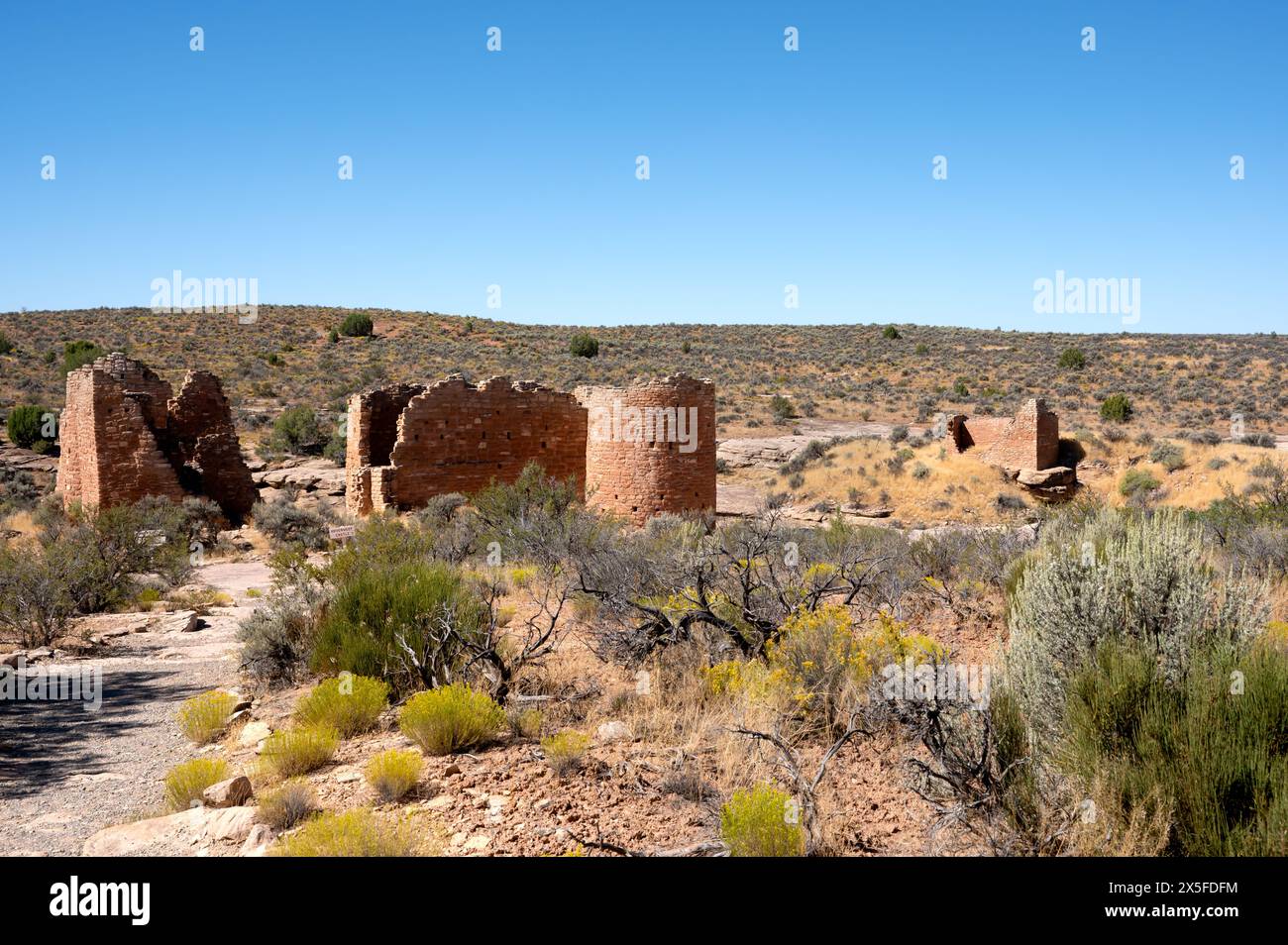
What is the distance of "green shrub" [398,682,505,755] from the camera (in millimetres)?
4641

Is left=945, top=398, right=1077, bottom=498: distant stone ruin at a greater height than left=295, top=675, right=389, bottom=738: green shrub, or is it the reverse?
left=945, top=398, right=1077, bottom=498: distant stone ruin

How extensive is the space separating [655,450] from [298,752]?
34.1 ft

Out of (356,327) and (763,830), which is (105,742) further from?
(356,327)

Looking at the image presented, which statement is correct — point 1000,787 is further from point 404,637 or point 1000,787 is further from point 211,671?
point 211,671

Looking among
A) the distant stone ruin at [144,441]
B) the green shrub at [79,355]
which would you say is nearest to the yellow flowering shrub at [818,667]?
the distant stone ruin at [144,441]

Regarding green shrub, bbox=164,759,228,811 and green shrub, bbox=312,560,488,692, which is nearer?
green shrub, bbox=164,759,228,811

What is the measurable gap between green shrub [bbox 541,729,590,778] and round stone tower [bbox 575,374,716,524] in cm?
1017

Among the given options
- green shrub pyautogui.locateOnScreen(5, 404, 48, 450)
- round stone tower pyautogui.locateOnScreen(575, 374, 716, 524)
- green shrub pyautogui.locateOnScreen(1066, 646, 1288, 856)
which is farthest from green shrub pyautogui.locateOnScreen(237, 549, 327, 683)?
green shrub pyautogui.locateOnScreen(5, 404, 48, 450)

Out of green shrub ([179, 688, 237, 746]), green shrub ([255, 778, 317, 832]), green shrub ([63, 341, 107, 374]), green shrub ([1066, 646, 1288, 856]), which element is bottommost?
green shrub ([179, 688, 237, 746])

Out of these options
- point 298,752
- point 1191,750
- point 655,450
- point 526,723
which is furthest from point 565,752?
point 655,450

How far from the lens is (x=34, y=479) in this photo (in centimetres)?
2016

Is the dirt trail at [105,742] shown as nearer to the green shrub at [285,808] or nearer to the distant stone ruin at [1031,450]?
the green shrub at [285,808]

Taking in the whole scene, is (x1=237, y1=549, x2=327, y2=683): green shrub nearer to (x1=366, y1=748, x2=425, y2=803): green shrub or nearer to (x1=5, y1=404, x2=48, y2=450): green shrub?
(x1=366, y1=748, x2=425, y2=803): green shrub

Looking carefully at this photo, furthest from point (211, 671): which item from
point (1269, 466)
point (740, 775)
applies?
point (1269, 466)
